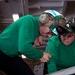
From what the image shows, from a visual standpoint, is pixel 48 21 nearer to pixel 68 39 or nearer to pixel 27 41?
pixel 27 41

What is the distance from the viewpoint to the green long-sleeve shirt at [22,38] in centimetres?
171

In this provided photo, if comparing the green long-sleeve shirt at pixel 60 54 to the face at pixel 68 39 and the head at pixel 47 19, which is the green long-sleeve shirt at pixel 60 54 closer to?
the face at pixel 68 39

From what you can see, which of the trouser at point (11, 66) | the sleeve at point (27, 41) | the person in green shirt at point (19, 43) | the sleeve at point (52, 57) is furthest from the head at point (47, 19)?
the sleeve at point (52, 57)

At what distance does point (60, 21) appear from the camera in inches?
77.4

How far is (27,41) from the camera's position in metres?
1.71

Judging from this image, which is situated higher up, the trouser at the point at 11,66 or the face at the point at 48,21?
the face at the point at 48,21

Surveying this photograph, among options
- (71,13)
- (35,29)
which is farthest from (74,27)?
(71,13)

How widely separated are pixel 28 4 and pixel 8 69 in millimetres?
3177

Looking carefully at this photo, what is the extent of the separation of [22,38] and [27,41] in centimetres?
4

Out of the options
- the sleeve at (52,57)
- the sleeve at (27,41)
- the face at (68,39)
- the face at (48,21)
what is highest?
the face at (48,21)

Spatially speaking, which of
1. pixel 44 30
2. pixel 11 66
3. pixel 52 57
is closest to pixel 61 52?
pixel 52 57

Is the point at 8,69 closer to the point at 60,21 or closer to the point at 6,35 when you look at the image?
the point at 6,35

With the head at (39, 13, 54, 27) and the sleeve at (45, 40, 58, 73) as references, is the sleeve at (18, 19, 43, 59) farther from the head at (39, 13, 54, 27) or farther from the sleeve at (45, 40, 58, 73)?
the sleeve at (45, 40, 58, 73)

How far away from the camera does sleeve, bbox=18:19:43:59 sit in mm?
1694
